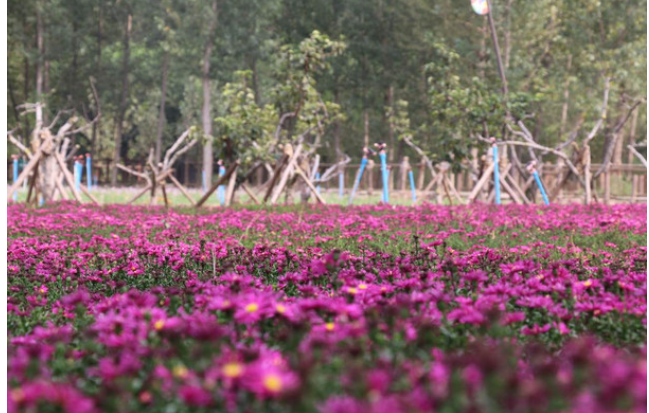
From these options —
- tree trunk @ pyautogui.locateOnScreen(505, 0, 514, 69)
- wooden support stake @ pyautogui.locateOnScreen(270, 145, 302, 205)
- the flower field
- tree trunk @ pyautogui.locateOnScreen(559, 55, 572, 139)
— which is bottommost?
the flower field

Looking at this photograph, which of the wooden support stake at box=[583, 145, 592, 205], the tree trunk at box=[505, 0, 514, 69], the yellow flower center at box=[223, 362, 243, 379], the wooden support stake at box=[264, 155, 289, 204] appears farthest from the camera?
the tree trunk at box=[505, 0, 514, 69]

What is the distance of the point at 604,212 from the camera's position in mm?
11164

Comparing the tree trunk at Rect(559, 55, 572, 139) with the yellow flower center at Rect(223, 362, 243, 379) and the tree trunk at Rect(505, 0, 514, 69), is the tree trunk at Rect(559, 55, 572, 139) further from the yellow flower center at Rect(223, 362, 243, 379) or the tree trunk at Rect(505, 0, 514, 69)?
the yellow flower center at Rect(223, 362, 243, 379)

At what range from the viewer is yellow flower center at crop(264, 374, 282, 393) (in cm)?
149

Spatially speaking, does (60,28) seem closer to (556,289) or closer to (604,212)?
(604,212)

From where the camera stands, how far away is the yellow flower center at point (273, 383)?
149 cm

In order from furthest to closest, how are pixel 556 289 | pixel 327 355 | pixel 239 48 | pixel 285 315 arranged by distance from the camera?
pixel 239 48 → pixel 556 289 → pixel 285 315 → pixel 327 355

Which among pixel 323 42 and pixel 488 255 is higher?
pixel 323 42

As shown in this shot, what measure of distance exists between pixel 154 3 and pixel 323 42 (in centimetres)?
1767

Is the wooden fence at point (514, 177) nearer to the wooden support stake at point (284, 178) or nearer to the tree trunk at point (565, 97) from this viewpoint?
the tree trunk at point (565, 97)

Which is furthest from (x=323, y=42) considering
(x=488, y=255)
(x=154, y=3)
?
(x=154, y=3)

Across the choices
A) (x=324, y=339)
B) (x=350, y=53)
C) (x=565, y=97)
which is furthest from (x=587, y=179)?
(x=350, y=53)

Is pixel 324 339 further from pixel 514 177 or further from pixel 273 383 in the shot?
pixel 514 177

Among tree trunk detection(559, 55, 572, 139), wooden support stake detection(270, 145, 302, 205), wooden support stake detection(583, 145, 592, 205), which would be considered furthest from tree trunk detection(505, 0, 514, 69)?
wooden support stake detection(270, 145, 302, 205)
